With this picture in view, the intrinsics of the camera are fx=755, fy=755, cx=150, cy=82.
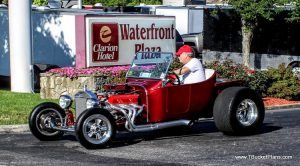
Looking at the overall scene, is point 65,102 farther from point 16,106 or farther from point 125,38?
point 125,38

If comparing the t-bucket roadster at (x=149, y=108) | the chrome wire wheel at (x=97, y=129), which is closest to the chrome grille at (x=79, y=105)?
the t-bucket roadster at (x=149, y=108)

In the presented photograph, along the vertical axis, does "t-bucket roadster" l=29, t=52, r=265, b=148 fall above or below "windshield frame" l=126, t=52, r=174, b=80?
below

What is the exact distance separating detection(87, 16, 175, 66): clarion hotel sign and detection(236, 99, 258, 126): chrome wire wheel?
7171 mm

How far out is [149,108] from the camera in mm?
11883

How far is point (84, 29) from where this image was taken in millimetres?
19078

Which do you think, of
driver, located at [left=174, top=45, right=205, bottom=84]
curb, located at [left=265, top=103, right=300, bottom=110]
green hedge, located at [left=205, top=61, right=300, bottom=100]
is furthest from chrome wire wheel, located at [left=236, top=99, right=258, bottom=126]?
green hedge, located at [left=205, top=61, right=300, bottom=100]

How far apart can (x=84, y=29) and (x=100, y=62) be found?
38.5 inches

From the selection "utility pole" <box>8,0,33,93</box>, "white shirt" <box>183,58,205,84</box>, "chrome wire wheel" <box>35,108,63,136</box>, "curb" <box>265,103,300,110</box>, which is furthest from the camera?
"utility pole" <box>8,0,33,93</box>

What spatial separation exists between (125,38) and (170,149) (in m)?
9.13

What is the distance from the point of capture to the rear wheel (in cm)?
1227

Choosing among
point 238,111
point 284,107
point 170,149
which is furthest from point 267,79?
point 170,149

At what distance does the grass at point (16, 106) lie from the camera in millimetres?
14609

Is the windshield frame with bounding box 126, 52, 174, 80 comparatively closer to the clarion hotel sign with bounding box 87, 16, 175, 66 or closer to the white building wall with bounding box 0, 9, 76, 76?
the clarion hotel sign with bounding box 87, 16, 175, 66

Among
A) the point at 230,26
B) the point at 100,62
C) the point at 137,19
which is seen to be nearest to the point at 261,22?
the point at 230,26
